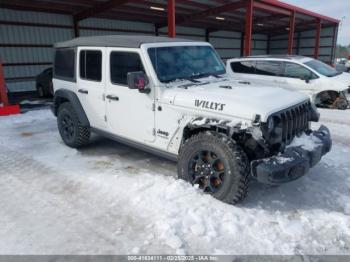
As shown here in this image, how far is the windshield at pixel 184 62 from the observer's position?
4.07 m

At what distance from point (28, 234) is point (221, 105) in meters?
2.45

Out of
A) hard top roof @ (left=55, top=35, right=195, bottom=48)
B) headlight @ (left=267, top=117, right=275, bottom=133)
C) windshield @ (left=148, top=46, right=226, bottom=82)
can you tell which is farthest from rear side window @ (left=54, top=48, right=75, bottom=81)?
headlight @ (left=267, top=117, right=275, bottom=133)

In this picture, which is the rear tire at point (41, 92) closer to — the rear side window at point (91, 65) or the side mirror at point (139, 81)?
the rear side window at point (91, 65)

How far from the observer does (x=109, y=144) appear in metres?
5.96

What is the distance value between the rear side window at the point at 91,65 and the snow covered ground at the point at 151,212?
1.42 m

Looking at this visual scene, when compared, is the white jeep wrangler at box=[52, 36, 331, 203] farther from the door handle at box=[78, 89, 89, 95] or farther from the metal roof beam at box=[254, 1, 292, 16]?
the metal roof beam at box=[254, 1, 292, 16]

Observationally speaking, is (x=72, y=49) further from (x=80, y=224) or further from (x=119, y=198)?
(x=80, y=224)

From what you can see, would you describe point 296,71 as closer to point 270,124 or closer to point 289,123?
point 289,123

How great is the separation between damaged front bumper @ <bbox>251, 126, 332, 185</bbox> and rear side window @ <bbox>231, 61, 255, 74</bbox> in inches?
253

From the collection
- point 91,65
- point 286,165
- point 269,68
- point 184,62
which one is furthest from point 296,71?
point 286,165

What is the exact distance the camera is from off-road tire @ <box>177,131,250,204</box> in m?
3.25

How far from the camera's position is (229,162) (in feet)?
10.7

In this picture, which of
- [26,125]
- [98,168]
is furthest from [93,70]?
[26,125]

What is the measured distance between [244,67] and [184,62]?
5.86 metres
